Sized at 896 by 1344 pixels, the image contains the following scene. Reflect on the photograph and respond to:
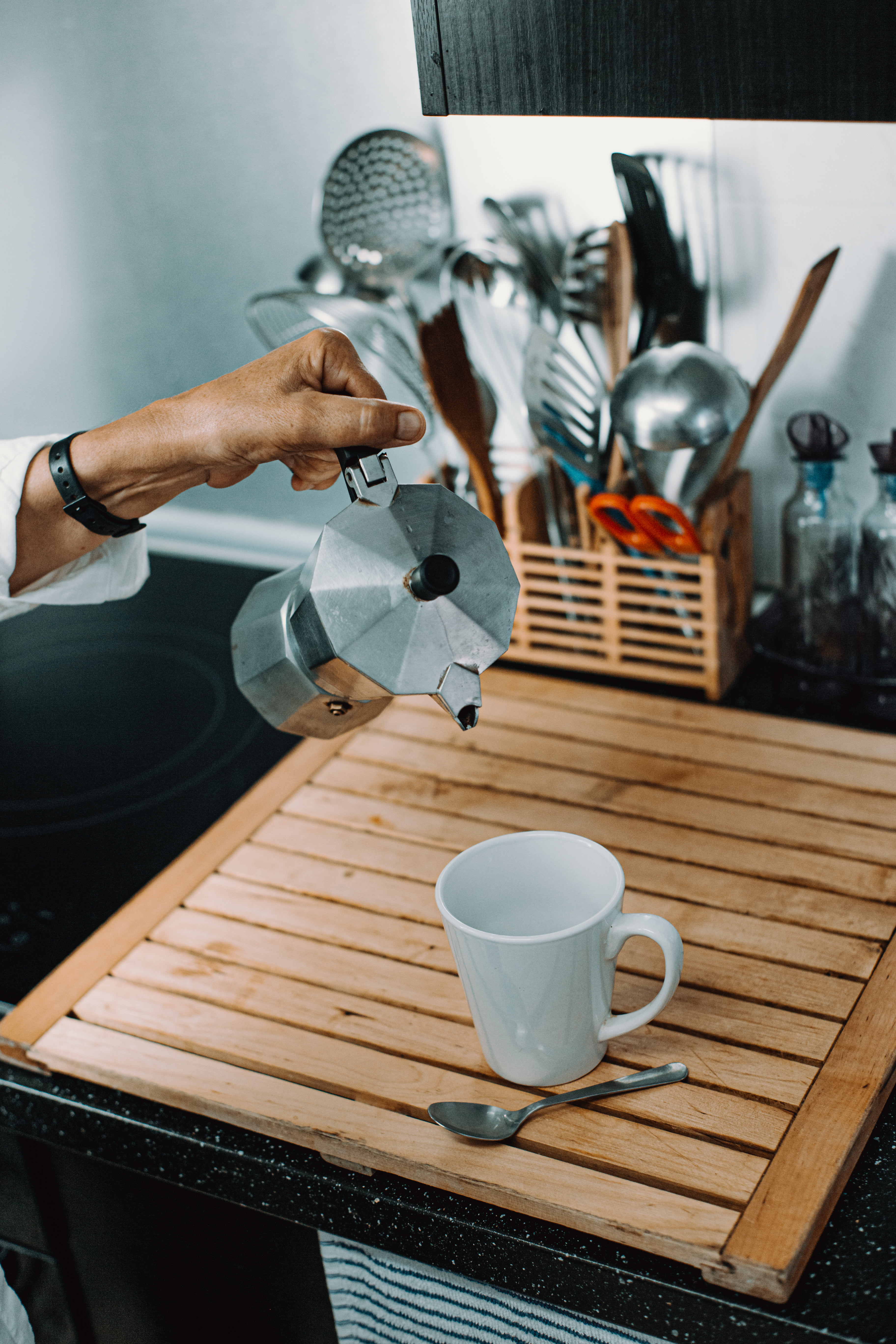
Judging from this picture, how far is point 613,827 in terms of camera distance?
88cm

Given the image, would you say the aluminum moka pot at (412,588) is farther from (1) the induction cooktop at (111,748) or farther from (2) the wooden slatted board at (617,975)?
(1) the induction cooktop at (111,748)

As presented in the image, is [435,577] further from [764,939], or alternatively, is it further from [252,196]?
[252,196]

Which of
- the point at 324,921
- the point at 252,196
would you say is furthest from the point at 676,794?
the point at 252,196

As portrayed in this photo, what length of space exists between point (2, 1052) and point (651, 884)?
1.38 ft

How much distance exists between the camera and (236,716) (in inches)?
44.8

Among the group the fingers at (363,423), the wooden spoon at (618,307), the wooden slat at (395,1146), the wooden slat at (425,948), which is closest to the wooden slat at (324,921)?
the wooden slat at (425,948)

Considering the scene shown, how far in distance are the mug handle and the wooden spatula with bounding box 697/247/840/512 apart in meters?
0.47

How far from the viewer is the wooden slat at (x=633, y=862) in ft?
2.56

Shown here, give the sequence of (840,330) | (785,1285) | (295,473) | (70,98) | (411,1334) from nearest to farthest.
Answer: (785,1285), (411,1334), (295,473), (840,330), (70,98)

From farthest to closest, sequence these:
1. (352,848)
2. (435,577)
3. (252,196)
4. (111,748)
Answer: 1. (252,196)
2. (111,748)
3. (352,848)
4. (435,577)

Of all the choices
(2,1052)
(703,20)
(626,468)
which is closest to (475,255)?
(626,468)

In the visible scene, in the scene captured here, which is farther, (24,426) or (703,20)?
(24,426)

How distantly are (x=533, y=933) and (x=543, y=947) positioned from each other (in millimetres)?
89

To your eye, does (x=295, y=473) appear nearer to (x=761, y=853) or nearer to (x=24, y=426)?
(x=761, y=853)
